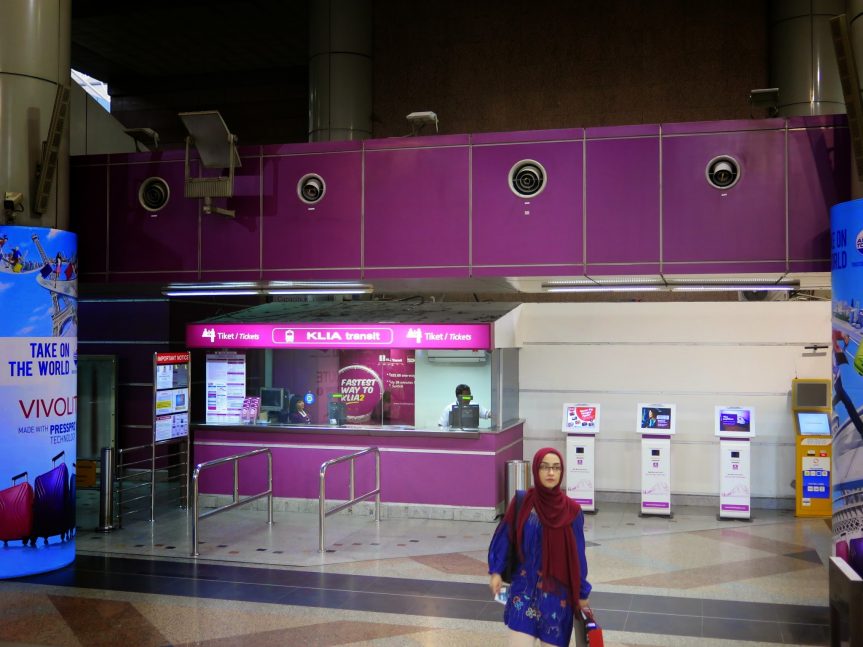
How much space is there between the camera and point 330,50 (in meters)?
13.9

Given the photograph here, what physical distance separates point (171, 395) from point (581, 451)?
521 centimetres

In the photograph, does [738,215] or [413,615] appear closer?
[413,615]

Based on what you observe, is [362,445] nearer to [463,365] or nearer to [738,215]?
[463,365]

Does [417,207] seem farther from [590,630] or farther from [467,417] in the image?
[590,630]

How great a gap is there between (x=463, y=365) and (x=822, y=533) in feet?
15.1

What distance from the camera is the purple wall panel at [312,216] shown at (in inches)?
368

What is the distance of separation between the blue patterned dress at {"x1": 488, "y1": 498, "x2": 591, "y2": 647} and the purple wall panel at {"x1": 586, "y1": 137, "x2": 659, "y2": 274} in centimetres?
465

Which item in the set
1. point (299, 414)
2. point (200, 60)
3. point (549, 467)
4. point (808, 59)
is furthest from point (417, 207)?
point (200, 60)

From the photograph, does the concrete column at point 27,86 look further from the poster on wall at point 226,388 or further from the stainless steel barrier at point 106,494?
the poster on wall at point 226,388

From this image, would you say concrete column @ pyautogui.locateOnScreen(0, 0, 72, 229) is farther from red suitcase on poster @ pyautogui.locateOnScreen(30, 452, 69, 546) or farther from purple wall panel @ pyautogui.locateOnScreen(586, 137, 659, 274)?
purple wall panel @ pyautogui.locateOnScreen(586, 137, 659, 274)

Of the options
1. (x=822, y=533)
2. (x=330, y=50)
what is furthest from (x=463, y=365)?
(x=330, y=50)

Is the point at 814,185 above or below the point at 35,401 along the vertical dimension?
above

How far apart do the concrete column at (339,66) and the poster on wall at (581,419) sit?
6.19 metres

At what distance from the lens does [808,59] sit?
12227 millimetres
